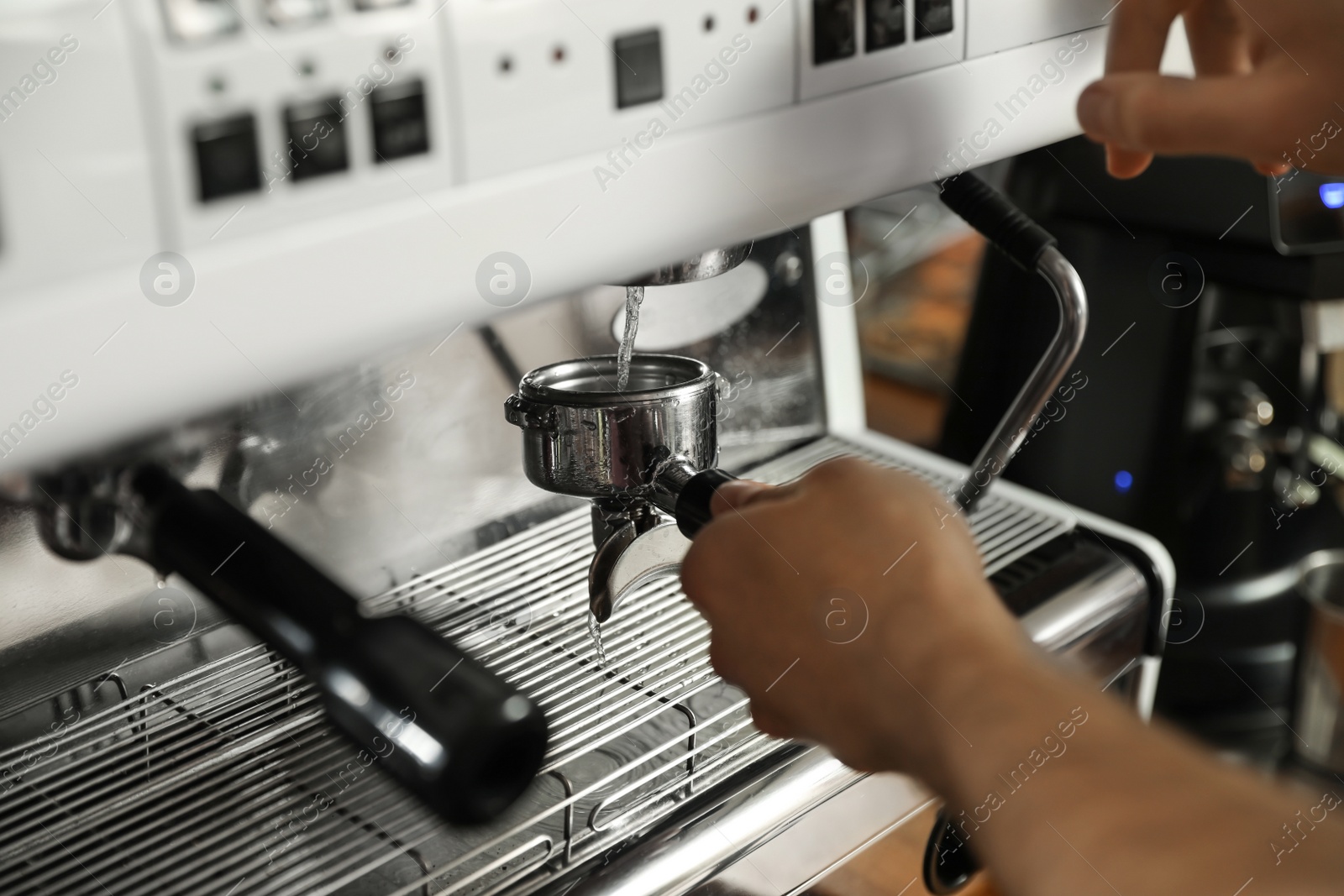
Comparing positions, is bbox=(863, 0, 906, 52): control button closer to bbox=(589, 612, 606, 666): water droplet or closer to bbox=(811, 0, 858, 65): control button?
bbox=(811, 0, 858, 65): control button

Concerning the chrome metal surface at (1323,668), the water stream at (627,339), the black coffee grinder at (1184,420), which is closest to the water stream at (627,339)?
the water stream at (627,339)

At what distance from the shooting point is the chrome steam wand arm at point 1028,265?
1.85 feet

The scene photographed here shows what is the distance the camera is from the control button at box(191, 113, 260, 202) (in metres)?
0.26

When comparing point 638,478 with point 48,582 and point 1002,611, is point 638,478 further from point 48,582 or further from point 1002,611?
point 48,582

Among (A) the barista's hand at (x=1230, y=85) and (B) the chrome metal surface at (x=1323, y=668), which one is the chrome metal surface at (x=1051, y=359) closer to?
(A) the barista's hand at (x=1230, y=85)

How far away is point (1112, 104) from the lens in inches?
18.0

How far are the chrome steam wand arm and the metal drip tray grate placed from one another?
20 centimetres

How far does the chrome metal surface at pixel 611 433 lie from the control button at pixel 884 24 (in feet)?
0.50

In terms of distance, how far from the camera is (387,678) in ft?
0.91

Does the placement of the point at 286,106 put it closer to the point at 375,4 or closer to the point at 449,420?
the point at 375,4

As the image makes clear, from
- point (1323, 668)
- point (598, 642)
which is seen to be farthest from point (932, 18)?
point (1323, 668)

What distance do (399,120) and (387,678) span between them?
0.14 meters

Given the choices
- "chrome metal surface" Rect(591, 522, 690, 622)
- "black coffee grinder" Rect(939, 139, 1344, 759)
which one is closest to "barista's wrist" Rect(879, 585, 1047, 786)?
"chrome metal surface" Rect(591, 522, 690, 622)

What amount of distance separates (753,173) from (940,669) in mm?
171
